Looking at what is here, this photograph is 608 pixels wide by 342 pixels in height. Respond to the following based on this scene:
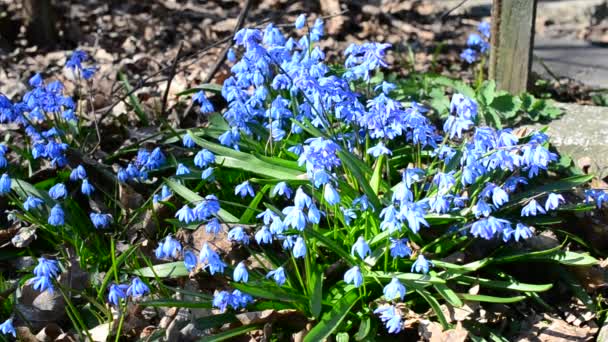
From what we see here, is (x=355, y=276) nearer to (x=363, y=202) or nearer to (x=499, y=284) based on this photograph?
(x=363, y=202)

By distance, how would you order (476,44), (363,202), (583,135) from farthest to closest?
(476,44)
(583,135)
(363,202)

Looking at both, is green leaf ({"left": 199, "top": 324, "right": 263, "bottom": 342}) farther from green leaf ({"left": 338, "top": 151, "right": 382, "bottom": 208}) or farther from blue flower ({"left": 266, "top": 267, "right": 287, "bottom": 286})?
green leaf ({"left": 338, "top": 151, "right": 382, "bottom": 208})

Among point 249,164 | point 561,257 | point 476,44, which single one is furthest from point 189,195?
point 476,44

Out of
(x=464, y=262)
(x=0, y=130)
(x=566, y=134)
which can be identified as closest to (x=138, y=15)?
(x=0, y=130)

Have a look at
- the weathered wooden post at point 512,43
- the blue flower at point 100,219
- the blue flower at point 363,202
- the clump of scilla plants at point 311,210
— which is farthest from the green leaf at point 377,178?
the weathered wooden post at point 512,43

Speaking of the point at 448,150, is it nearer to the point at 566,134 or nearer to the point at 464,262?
the point at 464,262

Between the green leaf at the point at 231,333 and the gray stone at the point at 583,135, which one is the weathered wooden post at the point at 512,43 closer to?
the gray stone at the point at 583,135

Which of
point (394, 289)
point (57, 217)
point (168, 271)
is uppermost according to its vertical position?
point (57, 217)
